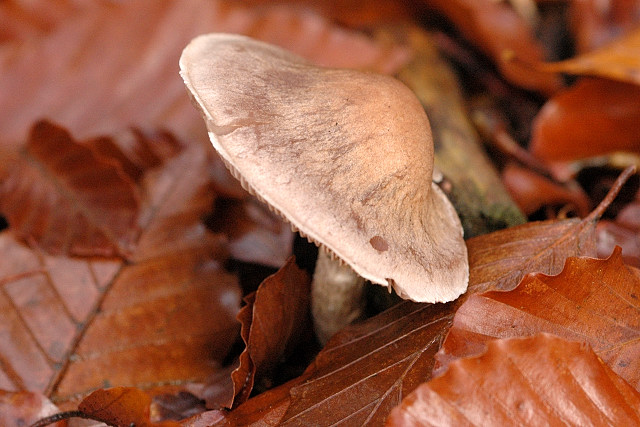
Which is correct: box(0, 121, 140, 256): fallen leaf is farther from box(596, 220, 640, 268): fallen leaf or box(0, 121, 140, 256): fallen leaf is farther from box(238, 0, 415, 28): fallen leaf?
box(596, 220, 640, 268): fallen leaf

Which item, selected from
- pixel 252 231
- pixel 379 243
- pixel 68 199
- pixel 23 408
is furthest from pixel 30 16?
pixel 379 243

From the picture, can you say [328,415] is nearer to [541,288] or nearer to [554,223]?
[541,288]

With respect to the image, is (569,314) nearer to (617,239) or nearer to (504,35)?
(617,239)

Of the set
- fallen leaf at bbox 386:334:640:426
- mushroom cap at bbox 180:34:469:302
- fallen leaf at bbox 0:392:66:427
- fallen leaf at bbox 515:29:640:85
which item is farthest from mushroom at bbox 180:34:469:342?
fallen leaf at bbox 515:29:640:85

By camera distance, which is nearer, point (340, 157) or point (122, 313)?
point (340, 157)

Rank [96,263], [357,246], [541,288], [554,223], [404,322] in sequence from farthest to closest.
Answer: [96,263]
[554,223]
[404,322]
[541,288]
[357,246]

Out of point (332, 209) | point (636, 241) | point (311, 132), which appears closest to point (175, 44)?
point (311, 132)

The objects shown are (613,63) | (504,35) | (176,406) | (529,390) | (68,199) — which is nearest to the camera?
(529,390)
